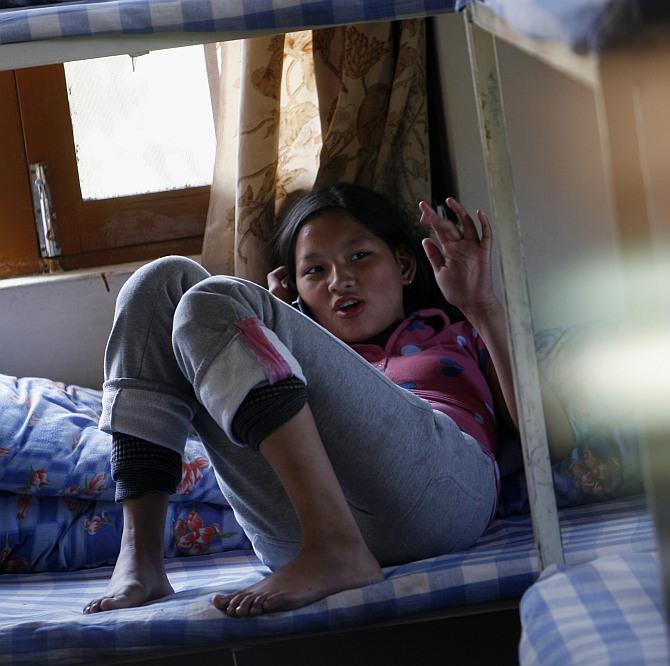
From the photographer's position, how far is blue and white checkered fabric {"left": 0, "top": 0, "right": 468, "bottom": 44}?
Answer: 1.03 metres

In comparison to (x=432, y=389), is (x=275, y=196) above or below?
above

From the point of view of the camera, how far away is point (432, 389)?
142cm

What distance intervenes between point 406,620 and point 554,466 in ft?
1.18

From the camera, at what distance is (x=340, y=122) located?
185 cm

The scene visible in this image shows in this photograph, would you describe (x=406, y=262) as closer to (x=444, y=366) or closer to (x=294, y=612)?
(x=444, y=366)

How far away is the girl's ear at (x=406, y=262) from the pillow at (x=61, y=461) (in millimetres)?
401

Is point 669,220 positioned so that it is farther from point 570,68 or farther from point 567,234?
point 567,234

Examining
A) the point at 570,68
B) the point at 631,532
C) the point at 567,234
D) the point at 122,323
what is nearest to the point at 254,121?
the point at 567,234

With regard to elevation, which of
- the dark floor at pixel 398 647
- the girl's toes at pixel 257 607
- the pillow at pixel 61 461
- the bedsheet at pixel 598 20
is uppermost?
the bedsheet at pixel 598 20

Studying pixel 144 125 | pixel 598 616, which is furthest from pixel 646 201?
pixel 144 125

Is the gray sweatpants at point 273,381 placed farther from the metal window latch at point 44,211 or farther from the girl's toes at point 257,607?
the metal window latch at point 44,211

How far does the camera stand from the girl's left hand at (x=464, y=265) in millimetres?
1307

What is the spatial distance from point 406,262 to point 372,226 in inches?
3.2

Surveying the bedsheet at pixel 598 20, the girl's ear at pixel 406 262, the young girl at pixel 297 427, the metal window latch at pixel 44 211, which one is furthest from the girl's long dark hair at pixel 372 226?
the bedsheet at pixel 598 20
